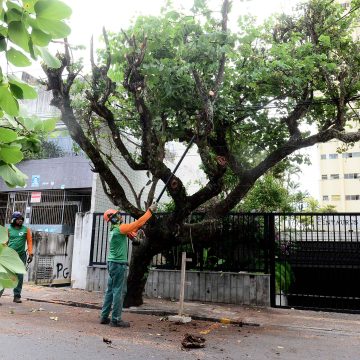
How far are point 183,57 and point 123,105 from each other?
13.0ft

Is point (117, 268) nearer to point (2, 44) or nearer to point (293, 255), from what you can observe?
point (293, 255)

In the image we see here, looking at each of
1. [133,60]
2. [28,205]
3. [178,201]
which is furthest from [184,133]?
[28,205]

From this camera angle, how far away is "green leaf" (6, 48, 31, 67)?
4.30 feet

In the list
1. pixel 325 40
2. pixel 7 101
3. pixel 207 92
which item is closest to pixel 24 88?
pixel 7 101

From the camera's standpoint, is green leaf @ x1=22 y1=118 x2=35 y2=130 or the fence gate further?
the fence gate

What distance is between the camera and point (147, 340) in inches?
239

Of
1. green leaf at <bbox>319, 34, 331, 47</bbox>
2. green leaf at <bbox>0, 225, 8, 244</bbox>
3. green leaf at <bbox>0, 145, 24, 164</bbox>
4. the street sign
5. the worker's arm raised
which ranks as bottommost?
green leaf at <bbox>0, 225, 8, 244</bbox>

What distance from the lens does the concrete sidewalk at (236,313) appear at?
313 inches

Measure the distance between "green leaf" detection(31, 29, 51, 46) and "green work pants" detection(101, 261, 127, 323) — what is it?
6.00 meters

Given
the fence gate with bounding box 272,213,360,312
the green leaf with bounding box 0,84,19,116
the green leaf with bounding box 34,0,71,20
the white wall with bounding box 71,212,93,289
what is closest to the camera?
the green leaf with bounding box 34,0,71,20

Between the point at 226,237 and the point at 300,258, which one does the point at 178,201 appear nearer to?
the point at 226,237

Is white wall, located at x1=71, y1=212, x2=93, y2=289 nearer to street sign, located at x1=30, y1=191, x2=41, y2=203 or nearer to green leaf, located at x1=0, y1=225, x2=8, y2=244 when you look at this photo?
street sign, located at x1=30, y1=191, x2=41, y2=203

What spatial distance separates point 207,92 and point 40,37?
256 inches

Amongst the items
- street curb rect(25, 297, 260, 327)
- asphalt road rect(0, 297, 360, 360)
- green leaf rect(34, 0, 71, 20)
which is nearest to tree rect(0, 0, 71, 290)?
green leaf rect(34, 0, 71, 20)
